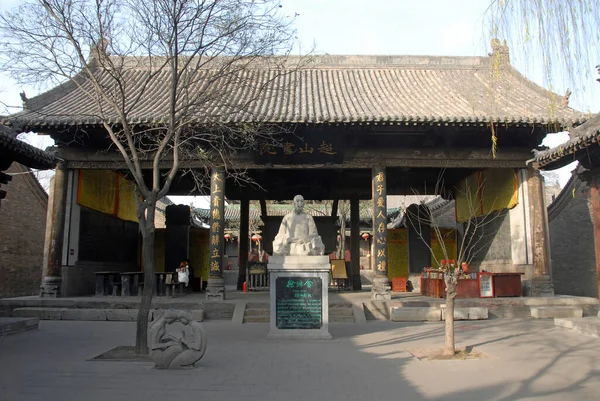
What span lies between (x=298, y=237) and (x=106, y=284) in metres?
7.00

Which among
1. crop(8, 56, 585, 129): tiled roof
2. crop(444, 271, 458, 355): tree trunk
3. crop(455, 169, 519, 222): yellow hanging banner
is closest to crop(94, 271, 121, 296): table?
crop(8, 56, 585, 129): tiled roof

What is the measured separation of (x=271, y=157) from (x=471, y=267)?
299 inches

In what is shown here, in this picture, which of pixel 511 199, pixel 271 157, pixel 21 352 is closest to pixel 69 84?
pixel 271 157

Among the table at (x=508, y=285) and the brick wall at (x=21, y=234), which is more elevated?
the brick wall at (x=21, y=234)

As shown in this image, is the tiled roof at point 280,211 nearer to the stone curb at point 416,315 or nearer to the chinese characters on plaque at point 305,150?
the chinese characters on plaque at point 305,150

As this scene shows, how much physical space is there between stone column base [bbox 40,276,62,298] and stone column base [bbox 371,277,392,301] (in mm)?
7659

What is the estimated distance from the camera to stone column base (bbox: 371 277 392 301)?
36.5 feet

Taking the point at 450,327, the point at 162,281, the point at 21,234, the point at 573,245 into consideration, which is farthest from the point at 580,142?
the point at 21,234

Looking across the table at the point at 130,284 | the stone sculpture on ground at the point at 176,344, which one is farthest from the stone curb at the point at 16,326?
the stone sculpture on ground at the point at 176,344

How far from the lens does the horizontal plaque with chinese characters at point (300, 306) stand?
25.6 ft

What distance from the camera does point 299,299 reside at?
25.6 feet

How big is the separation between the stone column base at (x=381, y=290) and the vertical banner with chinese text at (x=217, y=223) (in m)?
3.72

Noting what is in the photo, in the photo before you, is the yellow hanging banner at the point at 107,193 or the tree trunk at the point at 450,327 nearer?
the tree trunk at the point at 450,327

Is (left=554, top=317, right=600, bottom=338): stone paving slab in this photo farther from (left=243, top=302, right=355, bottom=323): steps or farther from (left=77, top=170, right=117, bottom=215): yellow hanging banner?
(left=77, top=170, right=117, bottom=215): yellow hanging banner
